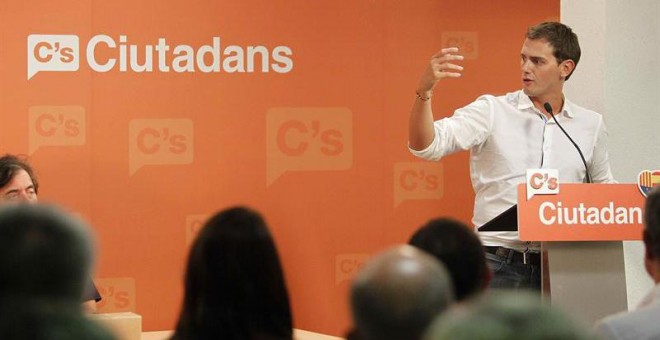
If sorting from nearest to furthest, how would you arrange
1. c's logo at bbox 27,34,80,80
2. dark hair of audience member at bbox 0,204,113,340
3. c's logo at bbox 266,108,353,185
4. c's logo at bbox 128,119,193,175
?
dark hair of audience member at bbox 0,204,113,340 → c's logo at bbox 27,34,80,80 → c's logo at bbox 128,119,193,175 → c's logo at bbox 266,108,353,185

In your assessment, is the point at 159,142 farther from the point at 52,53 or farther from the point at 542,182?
the point at 542,182

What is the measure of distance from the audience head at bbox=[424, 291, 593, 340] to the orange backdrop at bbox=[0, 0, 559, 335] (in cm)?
451

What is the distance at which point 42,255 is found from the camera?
1.05 m

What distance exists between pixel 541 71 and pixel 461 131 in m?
0.41

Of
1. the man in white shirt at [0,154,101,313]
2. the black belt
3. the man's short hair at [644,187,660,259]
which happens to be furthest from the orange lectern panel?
the man in white shirt at [0,154,101,313]

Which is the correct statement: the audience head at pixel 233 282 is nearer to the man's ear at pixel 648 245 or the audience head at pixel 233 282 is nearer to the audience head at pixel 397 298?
the man's ear at pixel 648 245

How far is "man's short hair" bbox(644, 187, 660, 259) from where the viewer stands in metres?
2.12

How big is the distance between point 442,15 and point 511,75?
1.64ft

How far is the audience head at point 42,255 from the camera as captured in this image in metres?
1.05

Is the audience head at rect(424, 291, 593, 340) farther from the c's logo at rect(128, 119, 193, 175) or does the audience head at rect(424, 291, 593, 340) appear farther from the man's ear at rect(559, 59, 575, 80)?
the c's logo at rect(128, 119, 193, 175)

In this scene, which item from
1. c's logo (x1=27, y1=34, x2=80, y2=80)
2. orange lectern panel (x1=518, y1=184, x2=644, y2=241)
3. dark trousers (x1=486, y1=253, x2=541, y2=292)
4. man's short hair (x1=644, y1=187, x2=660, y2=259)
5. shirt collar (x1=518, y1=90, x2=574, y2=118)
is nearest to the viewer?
man's short hair (x1=644, y1=187, x2=660, y2=259)

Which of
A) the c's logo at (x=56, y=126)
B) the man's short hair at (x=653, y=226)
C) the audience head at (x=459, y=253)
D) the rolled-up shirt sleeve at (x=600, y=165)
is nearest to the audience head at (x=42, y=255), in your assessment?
the audience head at (x=459, y=253)

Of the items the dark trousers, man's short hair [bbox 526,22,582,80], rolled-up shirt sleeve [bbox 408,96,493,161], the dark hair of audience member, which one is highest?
man's short hair [bbox 526,22,582,80]

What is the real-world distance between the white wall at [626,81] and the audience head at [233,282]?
8.99ft
